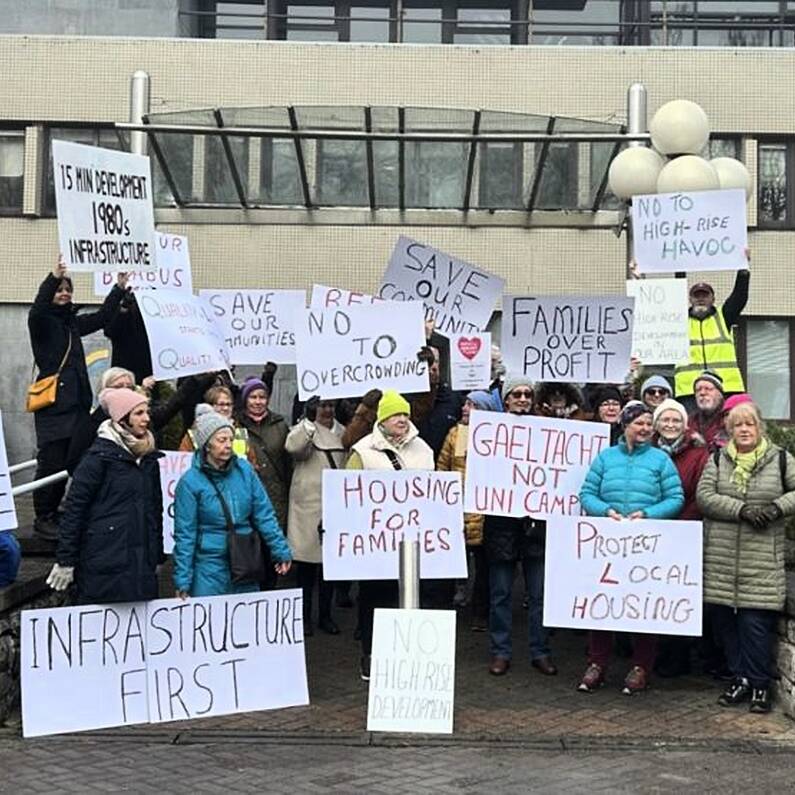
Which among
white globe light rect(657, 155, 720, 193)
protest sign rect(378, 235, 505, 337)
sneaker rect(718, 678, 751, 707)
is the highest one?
white globe light rect(657, 155, 720, 193)

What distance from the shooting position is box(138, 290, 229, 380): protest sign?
27.2 feet

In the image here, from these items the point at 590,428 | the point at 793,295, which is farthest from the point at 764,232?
the point at 590,428

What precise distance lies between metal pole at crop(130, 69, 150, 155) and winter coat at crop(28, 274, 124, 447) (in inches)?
227

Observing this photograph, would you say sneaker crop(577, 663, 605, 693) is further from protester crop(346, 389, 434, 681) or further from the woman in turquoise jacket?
the woman in turquoise jacket

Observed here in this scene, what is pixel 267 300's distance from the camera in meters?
9.77

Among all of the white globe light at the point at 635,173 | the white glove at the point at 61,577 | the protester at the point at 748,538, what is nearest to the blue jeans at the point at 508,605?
the protester at the point at 748,538

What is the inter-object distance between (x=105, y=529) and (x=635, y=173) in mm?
6843

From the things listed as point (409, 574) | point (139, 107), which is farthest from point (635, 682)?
point (139, 107)

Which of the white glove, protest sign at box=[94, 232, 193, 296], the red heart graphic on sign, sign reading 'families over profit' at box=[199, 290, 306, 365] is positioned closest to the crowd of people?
the white glove

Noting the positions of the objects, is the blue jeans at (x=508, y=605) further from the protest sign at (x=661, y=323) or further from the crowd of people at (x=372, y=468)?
the protest sign at (x=661, y=323)

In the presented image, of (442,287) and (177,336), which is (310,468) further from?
(442,287)

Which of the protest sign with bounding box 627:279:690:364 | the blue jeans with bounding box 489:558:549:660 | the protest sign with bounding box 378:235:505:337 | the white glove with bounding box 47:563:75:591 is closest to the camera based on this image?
the white glove with bounding box 47:563:75:591

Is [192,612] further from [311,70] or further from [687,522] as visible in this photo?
[311,70]

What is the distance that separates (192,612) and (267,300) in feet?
12.0
